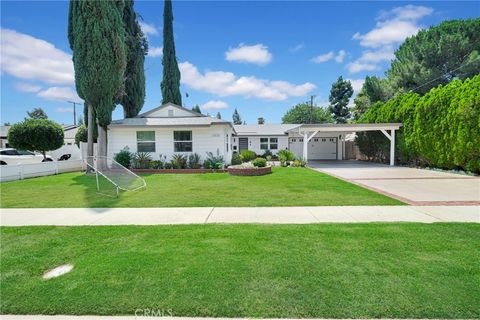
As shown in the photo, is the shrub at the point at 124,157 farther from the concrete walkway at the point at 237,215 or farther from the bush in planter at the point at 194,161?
the concrete walkway at the point at 237,215

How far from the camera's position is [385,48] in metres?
29.8

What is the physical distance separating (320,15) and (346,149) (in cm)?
1599

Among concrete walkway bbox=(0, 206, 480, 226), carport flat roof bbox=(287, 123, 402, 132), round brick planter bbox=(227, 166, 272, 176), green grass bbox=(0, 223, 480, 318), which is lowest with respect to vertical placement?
green grass bbox=(0, 223, 480, 318)

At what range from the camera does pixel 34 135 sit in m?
17.0

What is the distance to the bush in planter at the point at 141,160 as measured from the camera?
50.1ft

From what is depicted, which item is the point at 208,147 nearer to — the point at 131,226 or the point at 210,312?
the point at 131,226

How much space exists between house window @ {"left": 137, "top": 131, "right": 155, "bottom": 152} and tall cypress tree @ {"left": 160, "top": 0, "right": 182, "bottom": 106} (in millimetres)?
9428

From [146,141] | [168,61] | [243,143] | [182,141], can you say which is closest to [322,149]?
[243,143]

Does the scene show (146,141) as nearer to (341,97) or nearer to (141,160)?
(141,160)

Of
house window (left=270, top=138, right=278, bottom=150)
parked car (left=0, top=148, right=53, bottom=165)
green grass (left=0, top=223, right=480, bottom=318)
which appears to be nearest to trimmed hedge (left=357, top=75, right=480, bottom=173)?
house window (left=270, top=138, right=278, bottom=150)

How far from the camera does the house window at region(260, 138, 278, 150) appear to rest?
24938 mm

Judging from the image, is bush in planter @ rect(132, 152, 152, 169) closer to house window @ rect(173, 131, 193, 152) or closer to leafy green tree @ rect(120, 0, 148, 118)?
house window @ rect(173, 131, 193, 152)

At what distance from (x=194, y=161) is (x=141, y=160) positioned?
3.13 m

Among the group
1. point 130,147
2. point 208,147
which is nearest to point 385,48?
point 208,147
